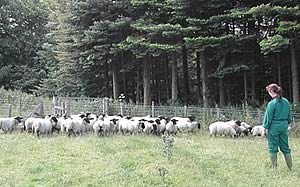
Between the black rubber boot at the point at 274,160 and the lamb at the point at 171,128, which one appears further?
the lamb at the point at 171,128

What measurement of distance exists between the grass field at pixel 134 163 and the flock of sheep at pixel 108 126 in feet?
4.06

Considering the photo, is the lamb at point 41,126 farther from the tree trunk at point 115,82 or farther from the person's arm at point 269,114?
the tree trunk at point 115,82

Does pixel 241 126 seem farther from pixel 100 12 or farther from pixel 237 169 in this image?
pixel 100 12

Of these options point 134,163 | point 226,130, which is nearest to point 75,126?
point 226,130

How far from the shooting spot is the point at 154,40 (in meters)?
24.2

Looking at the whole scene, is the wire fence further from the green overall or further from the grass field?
the green overall

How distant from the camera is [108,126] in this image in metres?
15.5

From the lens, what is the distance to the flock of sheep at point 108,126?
15237mm

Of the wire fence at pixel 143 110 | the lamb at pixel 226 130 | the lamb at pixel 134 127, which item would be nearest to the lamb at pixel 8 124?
the wire fence at pixel 143 110

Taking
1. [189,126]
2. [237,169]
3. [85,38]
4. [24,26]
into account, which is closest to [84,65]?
[85,38]

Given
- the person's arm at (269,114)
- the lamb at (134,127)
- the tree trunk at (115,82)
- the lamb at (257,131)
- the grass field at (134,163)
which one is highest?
the tree trunk at (115,82)

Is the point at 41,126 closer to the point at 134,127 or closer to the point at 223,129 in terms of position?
the point at 134,127

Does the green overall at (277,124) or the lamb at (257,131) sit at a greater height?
the green overall at (277,124)

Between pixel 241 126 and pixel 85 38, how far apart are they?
11827mm
